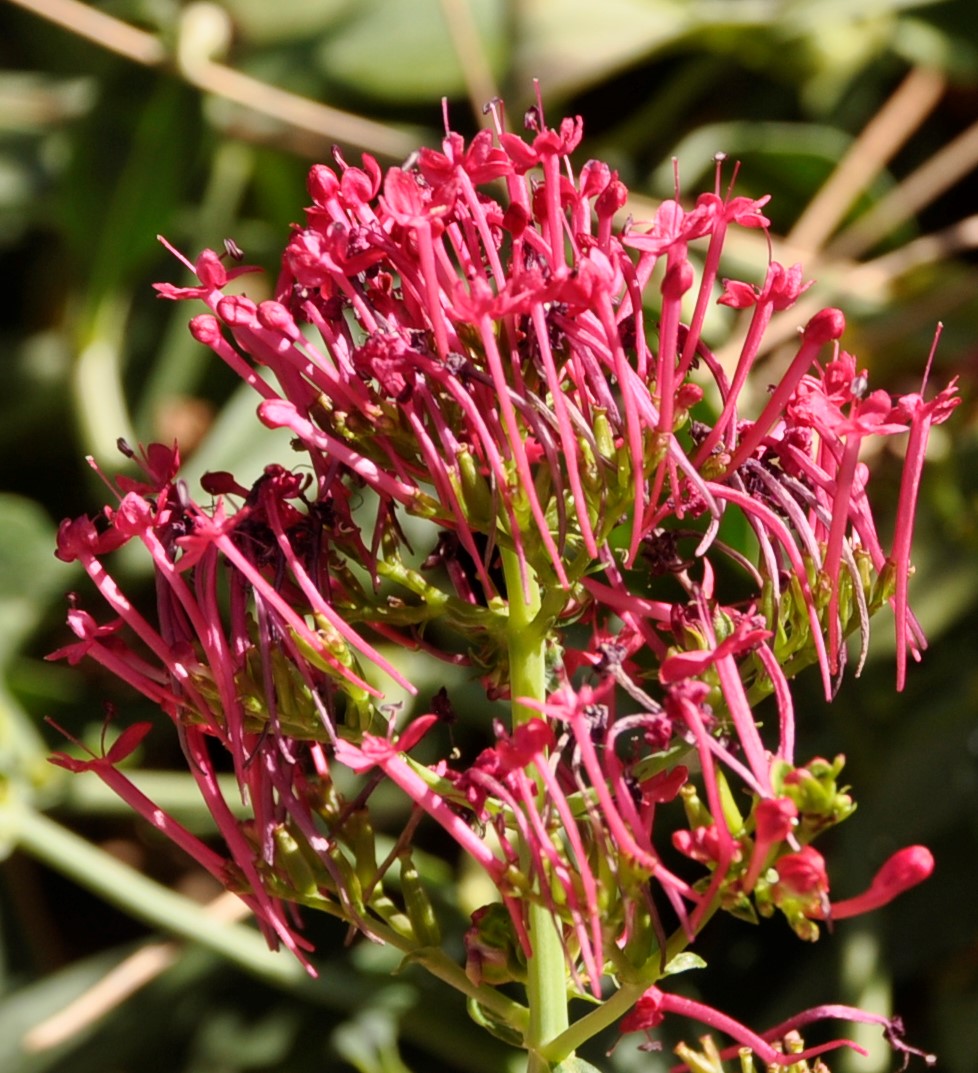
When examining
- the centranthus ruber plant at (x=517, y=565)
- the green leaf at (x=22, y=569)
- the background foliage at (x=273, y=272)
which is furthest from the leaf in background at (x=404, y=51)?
the centranthus ruber plant at (x=517, y=565)

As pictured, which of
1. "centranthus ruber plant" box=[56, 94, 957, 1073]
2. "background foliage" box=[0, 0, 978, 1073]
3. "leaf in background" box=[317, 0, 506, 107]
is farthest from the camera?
"leaf in background" box=[317, 0, 506, 107]

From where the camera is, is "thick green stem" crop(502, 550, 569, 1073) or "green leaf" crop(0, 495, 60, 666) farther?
"green leaf" crop(0, 495, 60, 666)

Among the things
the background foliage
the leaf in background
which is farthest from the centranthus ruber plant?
the leaf in background

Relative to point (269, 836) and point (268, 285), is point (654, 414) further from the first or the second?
point (268, 285)

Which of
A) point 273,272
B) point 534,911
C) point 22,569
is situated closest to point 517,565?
point 534,911

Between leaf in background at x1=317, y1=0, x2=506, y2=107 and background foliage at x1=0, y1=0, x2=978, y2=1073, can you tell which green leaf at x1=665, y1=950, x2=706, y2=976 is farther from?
leaf in background at x1=317, y1=0, x2=506, y2=107

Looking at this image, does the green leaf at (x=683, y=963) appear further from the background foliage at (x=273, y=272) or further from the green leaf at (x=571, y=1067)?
the background foliage at (x=273, y=272)
